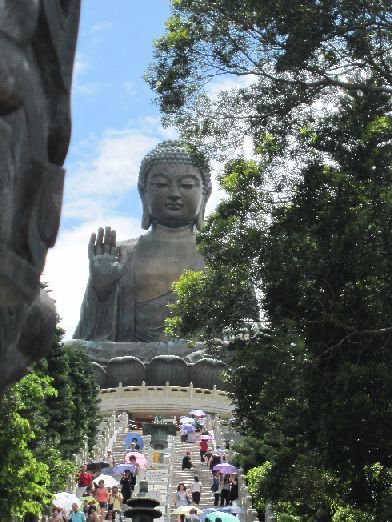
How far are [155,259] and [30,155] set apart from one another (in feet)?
108

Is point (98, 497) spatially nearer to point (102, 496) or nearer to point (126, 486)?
point (102, 496)

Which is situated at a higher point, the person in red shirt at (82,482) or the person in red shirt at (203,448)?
the person in red shirt at (203,448)

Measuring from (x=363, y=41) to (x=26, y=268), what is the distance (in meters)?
7.65

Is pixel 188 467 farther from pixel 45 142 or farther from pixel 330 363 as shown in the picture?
pixel 45 142

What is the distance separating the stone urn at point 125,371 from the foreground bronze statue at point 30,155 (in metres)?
29.7

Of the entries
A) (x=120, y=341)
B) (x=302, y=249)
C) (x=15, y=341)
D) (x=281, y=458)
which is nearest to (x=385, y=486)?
(x=281, y=458)

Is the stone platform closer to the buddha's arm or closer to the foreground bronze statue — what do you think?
the buddha's arm

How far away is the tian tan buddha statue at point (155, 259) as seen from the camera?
37062 millimetres

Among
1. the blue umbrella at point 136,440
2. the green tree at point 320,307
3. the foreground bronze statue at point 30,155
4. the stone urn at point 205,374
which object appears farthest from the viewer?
the stone urn at point 205,374

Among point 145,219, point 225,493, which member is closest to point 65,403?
point 225,493

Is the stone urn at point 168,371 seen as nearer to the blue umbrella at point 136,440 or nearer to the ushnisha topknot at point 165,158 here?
the ushnisha topknot at point 165,158

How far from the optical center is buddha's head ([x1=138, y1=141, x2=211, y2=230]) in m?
37.5

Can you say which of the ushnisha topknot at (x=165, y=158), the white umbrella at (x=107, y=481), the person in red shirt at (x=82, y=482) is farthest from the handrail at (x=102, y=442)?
the ushnisha topknot at (x=165, y=158)

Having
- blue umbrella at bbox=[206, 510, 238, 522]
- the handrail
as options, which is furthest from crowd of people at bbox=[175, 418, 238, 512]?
blue umbrella at bbox=[206, 510, 238, 522]
